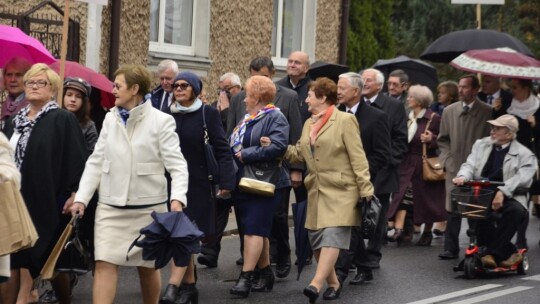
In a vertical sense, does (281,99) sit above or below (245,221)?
above

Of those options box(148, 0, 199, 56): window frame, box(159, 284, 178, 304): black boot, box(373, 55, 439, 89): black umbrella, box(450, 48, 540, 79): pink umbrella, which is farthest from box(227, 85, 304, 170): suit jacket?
box(148, 0, 199, 56): window frame

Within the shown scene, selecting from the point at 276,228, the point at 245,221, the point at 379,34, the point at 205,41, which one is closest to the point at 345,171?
the point at 245,221

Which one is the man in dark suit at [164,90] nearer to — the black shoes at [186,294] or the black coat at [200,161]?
the black coat at [200,161]

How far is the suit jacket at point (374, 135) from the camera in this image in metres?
11.4

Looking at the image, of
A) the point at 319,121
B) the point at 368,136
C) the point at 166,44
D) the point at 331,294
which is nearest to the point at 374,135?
the point at 368,136

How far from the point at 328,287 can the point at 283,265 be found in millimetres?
1204

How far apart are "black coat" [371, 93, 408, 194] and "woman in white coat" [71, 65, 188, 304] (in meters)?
3.90

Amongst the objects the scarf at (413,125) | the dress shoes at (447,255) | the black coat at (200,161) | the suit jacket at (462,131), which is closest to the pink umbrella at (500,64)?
the suit jacket at (462,131)

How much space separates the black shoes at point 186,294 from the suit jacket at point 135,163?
1.34 meters

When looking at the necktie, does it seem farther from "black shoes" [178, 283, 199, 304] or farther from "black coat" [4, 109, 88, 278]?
"black coat" [4, 109, 88, 278]

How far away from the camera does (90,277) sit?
1144cm

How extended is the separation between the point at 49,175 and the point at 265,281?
8.91 feet

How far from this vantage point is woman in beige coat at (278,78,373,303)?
10.2 metres

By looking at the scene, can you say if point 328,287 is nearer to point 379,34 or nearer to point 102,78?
point 102,78
